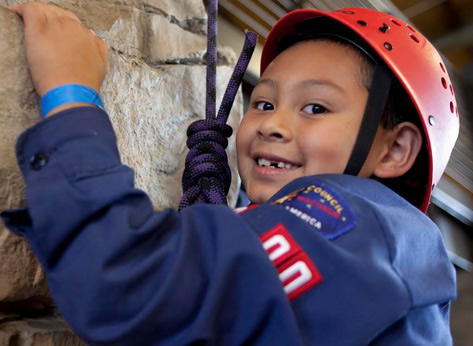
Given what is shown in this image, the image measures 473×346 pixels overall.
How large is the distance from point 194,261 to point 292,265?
120 millimetres

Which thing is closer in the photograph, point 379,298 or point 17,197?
point 379,298

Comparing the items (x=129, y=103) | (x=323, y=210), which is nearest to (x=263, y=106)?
(x=129, y=103)

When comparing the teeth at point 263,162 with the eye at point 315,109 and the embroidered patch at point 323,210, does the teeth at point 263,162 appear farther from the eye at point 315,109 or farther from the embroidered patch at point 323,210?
the embroidered patch at point 323,210

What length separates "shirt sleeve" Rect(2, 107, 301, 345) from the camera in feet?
1.87

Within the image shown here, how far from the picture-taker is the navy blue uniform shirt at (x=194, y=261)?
57cm

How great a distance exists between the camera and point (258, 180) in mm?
973

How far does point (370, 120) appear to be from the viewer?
946 millimetres

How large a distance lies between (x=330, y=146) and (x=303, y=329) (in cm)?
40

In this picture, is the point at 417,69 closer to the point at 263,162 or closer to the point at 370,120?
the point at 370,120

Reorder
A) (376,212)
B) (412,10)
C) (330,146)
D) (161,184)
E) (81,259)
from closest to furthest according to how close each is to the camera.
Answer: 1. (81,259)
2. (376,212)
3. (330,146)
4. (161,184)
5. (412,10)

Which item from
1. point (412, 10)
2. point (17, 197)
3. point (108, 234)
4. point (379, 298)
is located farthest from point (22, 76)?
point (412, 10)

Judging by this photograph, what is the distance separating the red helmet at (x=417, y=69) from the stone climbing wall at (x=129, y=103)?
26cm

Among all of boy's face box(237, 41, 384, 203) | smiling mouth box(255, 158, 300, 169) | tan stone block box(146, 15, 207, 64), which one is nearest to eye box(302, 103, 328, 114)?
boy's face box(237, 41, 384, 203)

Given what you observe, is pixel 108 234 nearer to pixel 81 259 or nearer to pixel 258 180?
pixel 81 259
